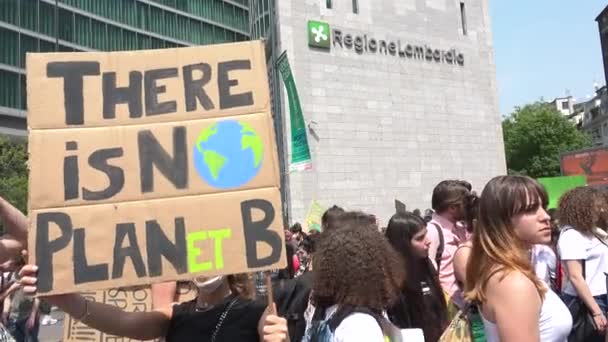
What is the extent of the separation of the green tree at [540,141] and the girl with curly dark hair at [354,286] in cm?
5481

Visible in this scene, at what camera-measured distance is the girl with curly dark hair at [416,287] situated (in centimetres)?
388

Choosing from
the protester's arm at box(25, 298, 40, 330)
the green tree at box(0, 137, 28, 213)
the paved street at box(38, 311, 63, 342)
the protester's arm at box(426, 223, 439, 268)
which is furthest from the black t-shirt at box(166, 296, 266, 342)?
the green tree at box(0, 137, 28, 213)

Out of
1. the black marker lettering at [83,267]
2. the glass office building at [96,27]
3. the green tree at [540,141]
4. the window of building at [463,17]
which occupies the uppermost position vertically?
the glass office building at [96,27]

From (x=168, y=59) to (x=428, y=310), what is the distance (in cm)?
235

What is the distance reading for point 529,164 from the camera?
57000 mm

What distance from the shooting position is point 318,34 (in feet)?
92.1

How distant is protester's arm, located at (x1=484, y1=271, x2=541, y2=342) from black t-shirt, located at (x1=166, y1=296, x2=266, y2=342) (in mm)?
1074

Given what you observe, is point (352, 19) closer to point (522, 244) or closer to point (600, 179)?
point (600, 179)

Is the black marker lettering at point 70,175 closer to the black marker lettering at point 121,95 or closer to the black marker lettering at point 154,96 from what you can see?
the black marker lettering at point 121,95

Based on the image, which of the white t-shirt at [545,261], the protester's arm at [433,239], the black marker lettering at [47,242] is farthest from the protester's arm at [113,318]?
the white t-shirt at [545,261]

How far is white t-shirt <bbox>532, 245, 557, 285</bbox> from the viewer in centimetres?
532

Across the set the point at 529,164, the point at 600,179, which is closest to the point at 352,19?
the point at 600,179

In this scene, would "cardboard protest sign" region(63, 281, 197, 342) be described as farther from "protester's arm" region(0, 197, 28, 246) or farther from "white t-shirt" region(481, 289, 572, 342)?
"white t-shirt" region(481, 289, 572, 342)

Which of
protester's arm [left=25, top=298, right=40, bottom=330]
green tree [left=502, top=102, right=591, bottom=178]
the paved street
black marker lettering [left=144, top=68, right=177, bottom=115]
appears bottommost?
the paved street
